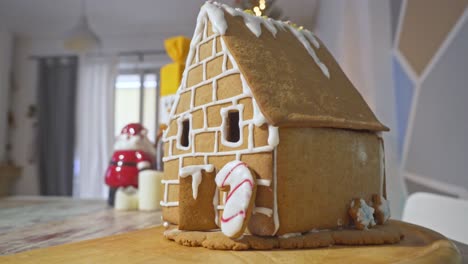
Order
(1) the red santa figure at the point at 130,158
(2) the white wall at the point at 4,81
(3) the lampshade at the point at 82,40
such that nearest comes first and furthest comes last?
(1) the red santa figure at the point at 130,158 < (3) the lampshade at the point at 82,40 < (2) the white wall at the point at 4,81

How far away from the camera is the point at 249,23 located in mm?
648

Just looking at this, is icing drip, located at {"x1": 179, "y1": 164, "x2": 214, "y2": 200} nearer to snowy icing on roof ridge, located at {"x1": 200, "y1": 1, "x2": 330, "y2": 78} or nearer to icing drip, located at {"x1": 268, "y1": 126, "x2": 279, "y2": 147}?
icing drip, located at {"x1": 268, "y1": 126, "x2": 279, "y2": 147}

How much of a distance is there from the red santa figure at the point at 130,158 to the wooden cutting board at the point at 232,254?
73 centimetres

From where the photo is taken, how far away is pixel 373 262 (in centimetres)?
42

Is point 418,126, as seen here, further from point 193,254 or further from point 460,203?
point 193,254

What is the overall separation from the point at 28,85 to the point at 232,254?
4526mm

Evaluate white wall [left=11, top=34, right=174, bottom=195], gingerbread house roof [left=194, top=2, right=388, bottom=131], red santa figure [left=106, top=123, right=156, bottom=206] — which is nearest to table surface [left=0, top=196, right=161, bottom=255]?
red santa figure [left=106, top=123, right=156, bottom=206]

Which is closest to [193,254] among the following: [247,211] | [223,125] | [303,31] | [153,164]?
[247,211]

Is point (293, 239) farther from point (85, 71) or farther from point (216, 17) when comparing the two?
point (85, 71)

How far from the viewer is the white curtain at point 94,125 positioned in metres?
4.10

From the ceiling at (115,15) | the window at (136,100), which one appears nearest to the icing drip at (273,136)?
the ceiling at (115,15)

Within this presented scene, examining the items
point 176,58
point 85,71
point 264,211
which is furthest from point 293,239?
point 85,71

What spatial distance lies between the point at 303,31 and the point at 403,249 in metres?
0.45

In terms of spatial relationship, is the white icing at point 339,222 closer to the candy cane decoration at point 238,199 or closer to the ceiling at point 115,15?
the candy cane decoration at point 238,199
